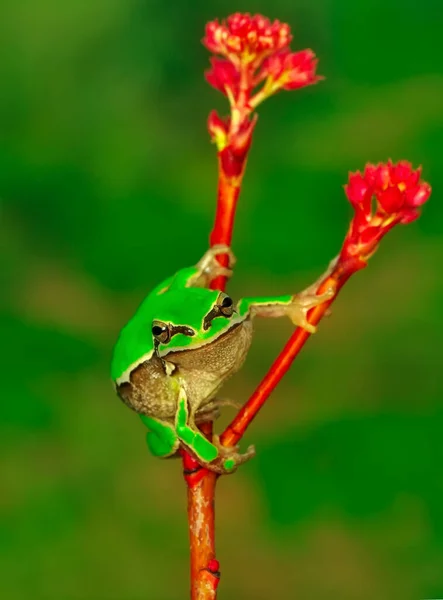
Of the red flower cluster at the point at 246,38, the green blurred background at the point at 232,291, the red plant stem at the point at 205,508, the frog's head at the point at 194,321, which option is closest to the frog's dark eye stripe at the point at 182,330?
the frog's head at the point at 194,321

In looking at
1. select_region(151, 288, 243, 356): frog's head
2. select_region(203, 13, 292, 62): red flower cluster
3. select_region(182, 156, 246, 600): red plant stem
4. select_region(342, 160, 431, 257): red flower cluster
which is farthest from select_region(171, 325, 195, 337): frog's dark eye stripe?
select_region(203, 13, 292, 62): red flower cluster

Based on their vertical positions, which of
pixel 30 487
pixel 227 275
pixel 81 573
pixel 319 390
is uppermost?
pixel 319 390

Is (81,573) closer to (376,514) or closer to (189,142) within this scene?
(376,514)

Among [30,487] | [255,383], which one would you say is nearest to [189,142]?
[255,383]

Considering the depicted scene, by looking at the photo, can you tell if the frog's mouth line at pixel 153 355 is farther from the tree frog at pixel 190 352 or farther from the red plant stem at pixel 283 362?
the red plant stem at pixel 283 362

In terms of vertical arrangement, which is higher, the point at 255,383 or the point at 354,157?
the point at 354,157

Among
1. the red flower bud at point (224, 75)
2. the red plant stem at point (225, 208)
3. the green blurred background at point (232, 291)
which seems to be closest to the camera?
the red plant stem at point (225, 208)
